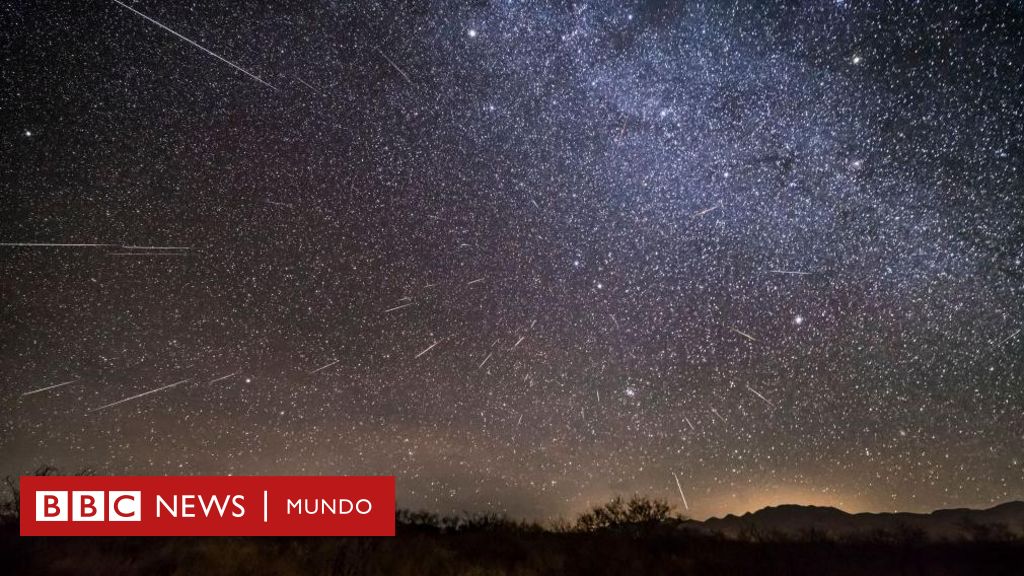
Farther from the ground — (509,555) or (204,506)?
(204,506)

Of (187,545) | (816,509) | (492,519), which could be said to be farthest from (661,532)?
(816,509)

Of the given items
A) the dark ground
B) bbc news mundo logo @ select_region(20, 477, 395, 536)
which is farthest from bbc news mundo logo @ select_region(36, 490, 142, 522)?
the dark ground

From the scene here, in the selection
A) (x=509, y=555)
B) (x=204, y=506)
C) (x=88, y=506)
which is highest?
(x=88, y=506)

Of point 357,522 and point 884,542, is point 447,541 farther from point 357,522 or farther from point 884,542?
point 884,542

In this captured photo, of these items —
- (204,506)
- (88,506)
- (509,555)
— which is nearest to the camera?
(509,555)

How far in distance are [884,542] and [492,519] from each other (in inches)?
442

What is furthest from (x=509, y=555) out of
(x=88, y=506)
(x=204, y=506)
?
(x=88, y=506)

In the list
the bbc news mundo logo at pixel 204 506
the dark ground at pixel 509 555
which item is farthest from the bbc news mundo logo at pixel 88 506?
the dark ground at pixel 509 555

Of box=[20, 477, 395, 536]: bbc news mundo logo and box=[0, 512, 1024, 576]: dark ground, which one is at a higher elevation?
box=[20, 477, 395, 536]: bbc news mundo logo

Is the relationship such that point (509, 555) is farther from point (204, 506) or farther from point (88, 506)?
point (88, 506)

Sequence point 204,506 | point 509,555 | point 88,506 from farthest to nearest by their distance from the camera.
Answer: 1. point 204,506
2. point 88,506
3. point 509,555

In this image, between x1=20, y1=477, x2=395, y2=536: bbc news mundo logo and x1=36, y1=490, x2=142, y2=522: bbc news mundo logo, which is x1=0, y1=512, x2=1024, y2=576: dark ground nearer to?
x1=20, y1=477, x2=395, y2=536: bbc news mundo logo

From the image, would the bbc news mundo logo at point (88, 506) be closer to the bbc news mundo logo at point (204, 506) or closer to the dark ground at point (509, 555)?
the bbc news mundo logo at point (204, 506)

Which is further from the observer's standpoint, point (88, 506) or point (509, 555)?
point (88, 506)
